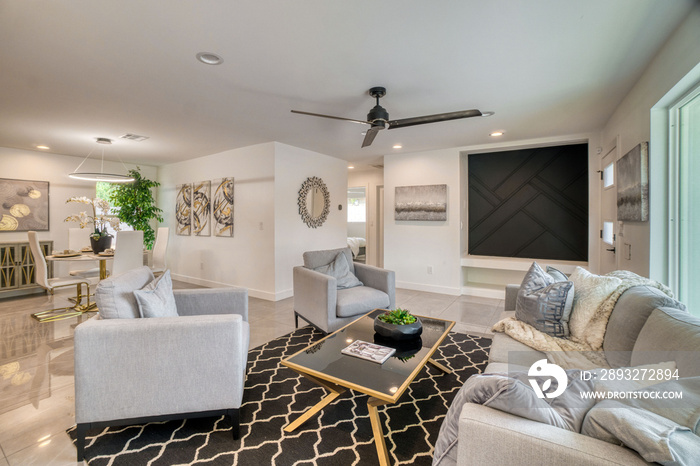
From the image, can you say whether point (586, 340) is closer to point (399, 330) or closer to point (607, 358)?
point (607, 358)

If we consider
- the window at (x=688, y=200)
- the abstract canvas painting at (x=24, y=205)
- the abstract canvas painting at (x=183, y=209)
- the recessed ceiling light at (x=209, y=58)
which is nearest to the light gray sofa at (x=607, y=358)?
the window at (x=688, y=200)

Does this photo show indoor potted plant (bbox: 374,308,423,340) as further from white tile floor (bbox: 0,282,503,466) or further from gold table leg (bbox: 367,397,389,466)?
white tile floor (bbox: 0,282,503,466)

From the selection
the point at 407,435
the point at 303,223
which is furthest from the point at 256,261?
the point at 407,435

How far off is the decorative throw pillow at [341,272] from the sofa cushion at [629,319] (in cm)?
225

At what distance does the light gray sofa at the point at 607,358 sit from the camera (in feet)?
2.80

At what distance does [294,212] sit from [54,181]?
4184 mm

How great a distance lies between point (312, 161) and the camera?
18.2 ft

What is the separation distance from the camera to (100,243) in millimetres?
4262

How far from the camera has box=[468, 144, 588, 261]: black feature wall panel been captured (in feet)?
15.4

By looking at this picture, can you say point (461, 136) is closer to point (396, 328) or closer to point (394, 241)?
point (394, 241)

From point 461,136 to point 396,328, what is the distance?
3329 mm

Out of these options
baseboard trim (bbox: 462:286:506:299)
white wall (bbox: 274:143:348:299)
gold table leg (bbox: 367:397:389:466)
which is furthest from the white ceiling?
baseboard trim (bbox: 462:286:506:299)

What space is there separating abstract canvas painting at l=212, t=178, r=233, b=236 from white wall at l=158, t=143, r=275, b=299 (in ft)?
0.33

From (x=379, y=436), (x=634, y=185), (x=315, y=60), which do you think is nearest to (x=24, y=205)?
(x=315, y=60)
